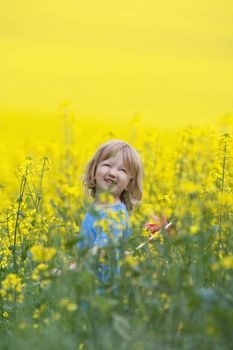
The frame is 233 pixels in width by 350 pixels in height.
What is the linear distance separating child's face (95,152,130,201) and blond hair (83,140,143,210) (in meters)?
0.03

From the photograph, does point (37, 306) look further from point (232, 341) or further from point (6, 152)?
point (6, 152)

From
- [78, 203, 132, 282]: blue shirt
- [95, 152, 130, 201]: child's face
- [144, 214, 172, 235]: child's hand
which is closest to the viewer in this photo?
[78, 203, 132, 282]: blue shirt

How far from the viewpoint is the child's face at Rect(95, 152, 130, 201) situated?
15.0 feet

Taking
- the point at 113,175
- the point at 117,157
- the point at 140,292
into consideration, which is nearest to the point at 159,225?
the point at 140,292

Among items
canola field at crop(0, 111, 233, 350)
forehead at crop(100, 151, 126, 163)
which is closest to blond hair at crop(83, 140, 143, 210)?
forehead at crop(100, 151, 126, 163)

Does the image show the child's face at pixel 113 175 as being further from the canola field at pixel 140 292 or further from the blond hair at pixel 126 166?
the canola field at pixel 140 292

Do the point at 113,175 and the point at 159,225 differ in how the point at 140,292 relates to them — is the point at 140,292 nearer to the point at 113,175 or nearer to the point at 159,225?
the point at 159,225

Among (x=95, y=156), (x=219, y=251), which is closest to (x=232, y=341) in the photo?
(x=219, y=251)

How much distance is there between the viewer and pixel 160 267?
3.55m

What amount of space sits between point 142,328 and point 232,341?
0.37 m

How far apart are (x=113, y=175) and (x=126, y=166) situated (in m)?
0.13

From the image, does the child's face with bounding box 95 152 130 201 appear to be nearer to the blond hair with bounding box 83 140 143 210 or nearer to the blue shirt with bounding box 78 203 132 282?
the blond hair with bounding box 83 140 143 210

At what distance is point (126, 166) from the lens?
4676 mm

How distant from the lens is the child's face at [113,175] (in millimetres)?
4586
